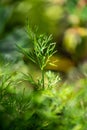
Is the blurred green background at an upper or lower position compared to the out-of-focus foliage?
upper

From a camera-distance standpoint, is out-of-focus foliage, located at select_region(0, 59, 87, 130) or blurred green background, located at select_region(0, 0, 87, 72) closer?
out-of-focus foliage, located at select_region(0, 59, 87, 130)

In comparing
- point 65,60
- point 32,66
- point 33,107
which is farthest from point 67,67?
point 33,107

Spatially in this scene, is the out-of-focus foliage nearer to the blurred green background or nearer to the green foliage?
the green foliage

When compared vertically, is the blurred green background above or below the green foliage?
above

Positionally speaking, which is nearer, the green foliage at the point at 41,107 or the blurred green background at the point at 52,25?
the green foliage at the point at 41,107

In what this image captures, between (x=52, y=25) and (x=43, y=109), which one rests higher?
(x=52, y=25)

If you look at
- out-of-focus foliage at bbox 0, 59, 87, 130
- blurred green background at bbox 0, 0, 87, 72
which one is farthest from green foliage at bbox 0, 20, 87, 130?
blurred green background at bbox 0, 0, 87, 72

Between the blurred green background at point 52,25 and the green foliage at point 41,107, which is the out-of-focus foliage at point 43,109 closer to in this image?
the green foliage at point 41,107

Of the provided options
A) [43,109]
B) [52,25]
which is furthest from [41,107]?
[52,25]

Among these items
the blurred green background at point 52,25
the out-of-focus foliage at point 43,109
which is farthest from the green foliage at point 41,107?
the blurred green background at point 52,25

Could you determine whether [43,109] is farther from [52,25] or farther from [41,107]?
[52,25]
